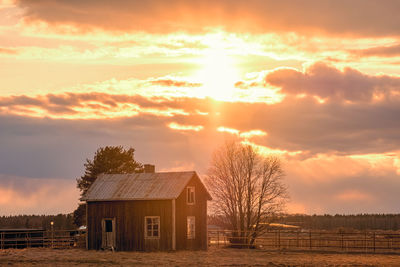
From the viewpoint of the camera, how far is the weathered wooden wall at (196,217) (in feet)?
165

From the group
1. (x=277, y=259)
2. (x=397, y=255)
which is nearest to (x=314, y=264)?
(x=277, y=259)

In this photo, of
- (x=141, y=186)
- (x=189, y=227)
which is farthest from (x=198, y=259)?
(x=141, y=186)

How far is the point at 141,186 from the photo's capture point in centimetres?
5216

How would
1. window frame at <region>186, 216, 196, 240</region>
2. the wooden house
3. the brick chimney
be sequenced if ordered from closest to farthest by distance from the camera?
the wooden house < window frame at <region>186, 216, 196, 240</region> < the brick chimney

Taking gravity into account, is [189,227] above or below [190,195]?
below

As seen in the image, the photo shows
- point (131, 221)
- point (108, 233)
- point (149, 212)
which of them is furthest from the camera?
point (108, 233)

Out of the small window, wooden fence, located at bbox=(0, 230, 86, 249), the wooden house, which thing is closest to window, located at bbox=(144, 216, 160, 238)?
the wooden house

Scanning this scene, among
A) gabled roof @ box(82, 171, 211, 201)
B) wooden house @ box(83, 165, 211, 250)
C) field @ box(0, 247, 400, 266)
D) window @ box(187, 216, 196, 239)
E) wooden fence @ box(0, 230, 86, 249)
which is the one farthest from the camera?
wooden fence @ box(0, 230, 86, 249)

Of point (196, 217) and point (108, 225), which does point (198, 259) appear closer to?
point (196, 217)

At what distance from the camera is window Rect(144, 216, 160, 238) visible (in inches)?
1975

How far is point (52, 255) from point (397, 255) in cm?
2505

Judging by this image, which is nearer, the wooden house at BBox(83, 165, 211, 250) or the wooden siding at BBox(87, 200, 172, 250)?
the wooden siding at BBox(87, 200, 172, 250)

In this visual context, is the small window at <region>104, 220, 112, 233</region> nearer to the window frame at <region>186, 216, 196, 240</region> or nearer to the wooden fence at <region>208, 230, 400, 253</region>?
the window frame at <region>186, 216, 196, 240</region>

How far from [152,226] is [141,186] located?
362 centimetres
